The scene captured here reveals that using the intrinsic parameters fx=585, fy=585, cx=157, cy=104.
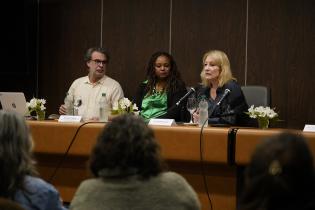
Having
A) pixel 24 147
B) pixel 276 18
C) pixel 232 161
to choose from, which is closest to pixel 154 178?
pixel 24 147

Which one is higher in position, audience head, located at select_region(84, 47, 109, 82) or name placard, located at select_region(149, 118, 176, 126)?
audience head, located at select_region(84, 47, 109, 82)

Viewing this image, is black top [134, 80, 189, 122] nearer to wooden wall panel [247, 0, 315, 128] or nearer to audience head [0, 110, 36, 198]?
wooden wall panel [247, 0, 315, 128]

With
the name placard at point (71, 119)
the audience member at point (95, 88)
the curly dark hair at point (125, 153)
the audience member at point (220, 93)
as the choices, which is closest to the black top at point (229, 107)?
the audience member at point (220, 93)

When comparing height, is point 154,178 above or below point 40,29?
below

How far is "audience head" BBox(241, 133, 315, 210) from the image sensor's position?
4.27 feet

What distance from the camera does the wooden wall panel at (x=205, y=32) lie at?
5.43 metres

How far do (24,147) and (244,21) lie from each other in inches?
147

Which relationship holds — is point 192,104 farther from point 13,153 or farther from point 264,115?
point 13,153

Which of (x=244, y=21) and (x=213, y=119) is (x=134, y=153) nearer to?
(x=213, y=119)

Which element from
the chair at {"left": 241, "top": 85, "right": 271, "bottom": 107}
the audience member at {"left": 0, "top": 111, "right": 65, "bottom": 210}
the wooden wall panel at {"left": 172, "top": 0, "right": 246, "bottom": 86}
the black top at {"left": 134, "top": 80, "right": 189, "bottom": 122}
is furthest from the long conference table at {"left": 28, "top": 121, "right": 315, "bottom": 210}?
the wooden wall panel at {"left": 172, "top": 0, "right": 246, "bottom": 86}

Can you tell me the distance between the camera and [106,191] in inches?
75.2

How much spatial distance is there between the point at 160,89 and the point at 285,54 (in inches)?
49.5

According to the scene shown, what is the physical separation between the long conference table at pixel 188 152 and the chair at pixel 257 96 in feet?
3.17

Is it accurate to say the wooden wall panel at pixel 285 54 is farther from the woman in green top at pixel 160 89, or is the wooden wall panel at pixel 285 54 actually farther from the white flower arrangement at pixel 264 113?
the white flower arrangement at pixel 264 113
